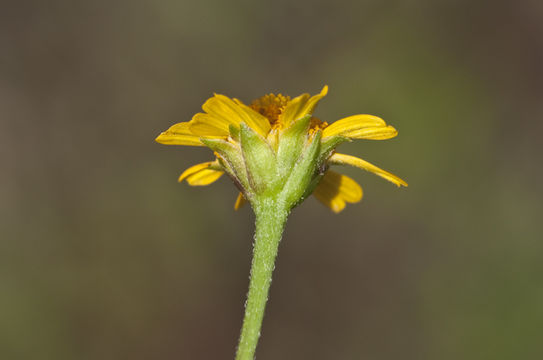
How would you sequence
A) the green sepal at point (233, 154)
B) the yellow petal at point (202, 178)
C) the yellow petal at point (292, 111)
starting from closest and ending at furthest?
1. the yellow petal at point (292, 111)
2. the green sepal at point (233, 154)
3. the yellow petal at point (202, 178)

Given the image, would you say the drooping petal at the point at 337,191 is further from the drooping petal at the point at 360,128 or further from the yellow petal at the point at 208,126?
the yellow petal at the point at 208,126

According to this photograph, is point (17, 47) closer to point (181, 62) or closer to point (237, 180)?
point (181, 62)

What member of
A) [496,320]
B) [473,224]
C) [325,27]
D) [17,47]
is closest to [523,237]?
[473,224]

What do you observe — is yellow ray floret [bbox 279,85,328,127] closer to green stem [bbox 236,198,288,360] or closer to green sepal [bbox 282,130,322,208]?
green sepal [bbox 282,130,322,208]

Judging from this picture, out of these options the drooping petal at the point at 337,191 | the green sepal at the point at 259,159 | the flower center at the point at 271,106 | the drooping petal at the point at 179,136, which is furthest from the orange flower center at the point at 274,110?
the drooping petal at the point at 337,191

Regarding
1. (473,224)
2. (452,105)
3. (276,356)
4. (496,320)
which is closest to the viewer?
(496,320)

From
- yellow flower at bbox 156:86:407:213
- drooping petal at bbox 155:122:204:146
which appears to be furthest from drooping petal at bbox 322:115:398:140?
drooping petal at bbox 155:122:204:146
